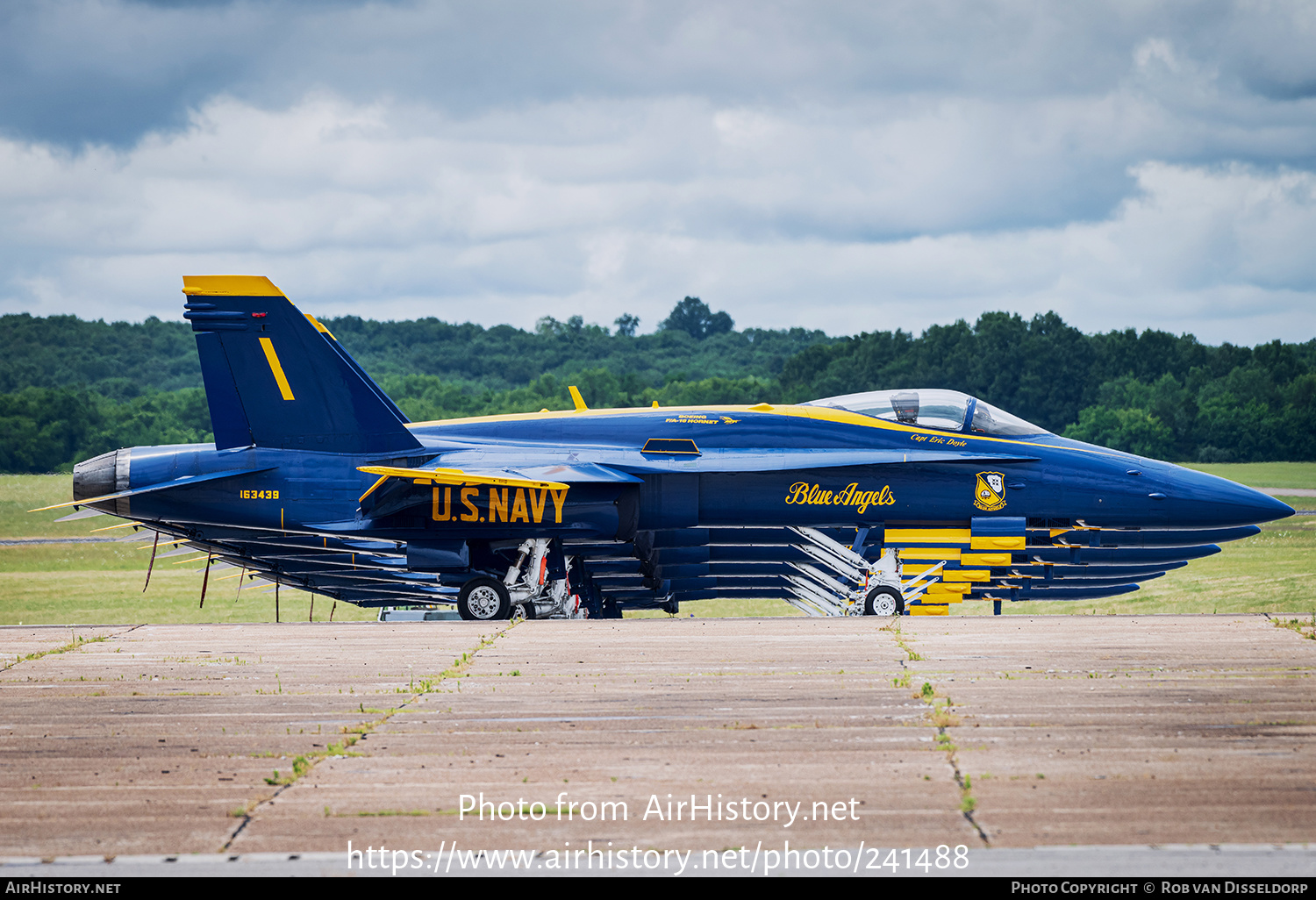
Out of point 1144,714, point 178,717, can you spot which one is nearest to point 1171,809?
point 1144,714

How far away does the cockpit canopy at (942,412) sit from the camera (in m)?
15.1

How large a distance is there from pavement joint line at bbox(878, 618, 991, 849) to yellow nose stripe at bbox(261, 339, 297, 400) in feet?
28.8

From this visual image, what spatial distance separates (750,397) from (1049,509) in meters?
39.7

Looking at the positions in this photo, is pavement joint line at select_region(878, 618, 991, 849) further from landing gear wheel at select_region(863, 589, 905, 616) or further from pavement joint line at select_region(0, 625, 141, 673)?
pavement joint line at select_region(0, 625, 141, 673)

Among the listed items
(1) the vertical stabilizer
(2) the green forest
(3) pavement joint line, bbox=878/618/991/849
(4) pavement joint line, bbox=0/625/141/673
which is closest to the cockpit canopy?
(3) pavement joint line, bbox=878/618/991/849

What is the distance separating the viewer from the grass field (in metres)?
23.1

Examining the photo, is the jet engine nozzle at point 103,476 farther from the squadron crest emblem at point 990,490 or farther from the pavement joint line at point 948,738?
the squadron crest emblem at point 990,490

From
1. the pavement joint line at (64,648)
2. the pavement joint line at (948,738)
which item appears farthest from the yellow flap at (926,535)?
the pavement joint line at (64,648)

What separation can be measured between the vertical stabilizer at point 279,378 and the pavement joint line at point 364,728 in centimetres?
444

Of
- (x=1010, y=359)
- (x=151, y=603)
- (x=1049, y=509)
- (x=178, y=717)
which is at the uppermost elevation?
(x=1010, y=359)

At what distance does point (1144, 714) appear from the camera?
795cm

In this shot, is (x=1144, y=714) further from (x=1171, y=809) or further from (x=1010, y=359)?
(x=1010, y=359)

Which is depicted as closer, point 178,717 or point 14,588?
point 178,717

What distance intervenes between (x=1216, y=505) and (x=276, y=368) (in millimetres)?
12308
